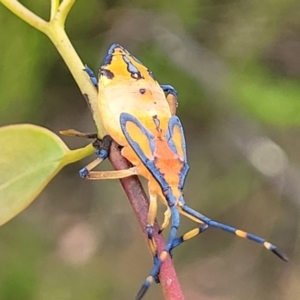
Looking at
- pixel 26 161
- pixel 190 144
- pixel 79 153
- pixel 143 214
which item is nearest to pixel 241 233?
pixel 143 214

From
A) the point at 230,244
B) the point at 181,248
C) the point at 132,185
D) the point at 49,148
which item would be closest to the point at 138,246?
the point at 181,248

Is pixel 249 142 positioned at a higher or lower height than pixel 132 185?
lower

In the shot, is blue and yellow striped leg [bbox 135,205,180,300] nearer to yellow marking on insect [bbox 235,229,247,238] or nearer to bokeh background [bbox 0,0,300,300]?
yellow marking on insect [bbox 235,229,247,238]

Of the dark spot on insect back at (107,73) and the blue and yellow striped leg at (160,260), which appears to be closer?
the blue and yellow striped leg at (160,260)

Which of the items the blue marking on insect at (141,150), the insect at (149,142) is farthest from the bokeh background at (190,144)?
the blue marking on insect at (141,150)

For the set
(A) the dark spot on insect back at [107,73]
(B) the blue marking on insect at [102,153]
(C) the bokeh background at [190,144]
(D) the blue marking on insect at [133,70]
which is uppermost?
(A) the dark spot on insect back at [107,73]

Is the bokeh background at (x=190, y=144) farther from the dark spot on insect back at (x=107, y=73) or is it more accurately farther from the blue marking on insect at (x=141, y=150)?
the blue marking on insect at (x=141, y=150)

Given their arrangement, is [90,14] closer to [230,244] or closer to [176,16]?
[176,16]
